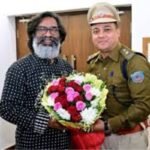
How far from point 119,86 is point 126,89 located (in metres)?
0.04

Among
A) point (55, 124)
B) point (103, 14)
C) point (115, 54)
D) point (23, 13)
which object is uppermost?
point (23, 13)

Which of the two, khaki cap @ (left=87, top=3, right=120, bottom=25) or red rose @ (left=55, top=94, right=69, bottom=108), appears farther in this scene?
khaki cap @ (left=87, top=3, right=120, bottom=25)

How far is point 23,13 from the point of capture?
158 inches

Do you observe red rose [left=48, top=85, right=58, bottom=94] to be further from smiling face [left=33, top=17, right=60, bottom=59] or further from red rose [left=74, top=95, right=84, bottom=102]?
smiling face [left=33, top=17, right=60, bottom=59]

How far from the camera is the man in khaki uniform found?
1.68 m

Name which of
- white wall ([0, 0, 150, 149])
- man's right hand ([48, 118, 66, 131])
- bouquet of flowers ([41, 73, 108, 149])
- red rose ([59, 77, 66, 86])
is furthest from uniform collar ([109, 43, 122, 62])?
white wall ([0, 0, 150, 149])

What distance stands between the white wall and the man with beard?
1483 mm

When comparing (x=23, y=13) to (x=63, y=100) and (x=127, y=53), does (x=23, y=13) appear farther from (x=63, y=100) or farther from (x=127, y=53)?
→ (x=63, y=100)

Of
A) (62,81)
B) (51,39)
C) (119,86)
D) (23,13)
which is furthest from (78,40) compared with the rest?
(62,81)

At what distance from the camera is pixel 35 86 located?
5.58ft

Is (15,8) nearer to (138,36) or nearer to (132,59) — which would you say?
(138,36)

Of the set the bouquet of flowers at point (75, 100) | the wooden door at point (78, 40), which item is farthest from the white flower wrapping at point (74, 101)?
the wooden door at point (78, 40)

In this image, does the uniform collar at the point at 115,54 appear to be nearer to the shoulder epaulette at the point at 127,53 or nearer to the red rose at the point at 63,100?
the shoulder epaulette at the point at 127,53

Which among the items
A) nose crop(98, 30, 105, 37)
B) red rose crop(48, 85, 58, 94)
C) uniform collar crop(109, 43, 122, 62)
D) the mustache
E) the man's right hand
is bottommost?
the man's right hand
